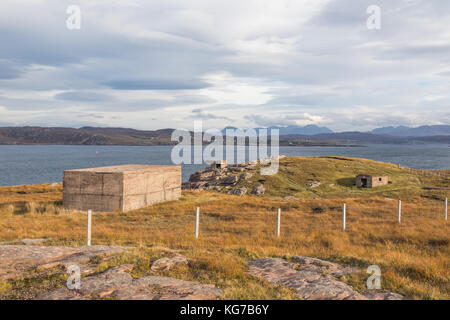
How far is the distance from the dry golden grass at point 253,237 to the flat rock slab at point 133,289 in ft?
1.53

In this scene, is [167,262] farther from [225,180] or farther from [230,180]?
[225,180]

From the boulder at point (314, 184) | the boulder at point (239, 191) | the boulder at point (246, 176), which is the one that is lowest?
the boulder at point (239, 191)

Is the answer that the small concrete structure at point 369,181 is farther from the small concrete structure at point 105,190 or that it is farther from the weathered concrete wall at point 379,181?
the small concrete structure at point 105,190

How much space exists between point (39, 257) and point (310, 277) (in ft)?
20.6

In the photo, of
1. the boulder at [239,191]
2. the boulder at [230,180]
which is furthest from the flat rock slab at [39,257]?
the boulder at [230,180]

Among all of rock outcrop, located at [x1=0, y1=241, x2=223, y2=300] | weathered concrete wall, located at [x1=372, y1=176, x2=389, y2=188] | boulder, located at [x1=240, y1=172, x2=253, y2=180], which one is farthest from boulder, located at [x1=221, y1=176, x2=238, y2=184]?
rock outcrop, located at [x1=0, y1=241, x2=223, y2=300]

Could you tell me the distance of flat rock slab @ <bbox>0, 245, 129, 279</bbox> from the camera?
7.75 meters

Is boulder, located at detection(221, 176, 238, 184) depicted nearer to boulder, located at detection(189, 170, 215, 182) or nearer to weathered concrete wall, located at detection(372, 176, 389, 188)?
boulder, located at detection(189, 170, 215, 182)

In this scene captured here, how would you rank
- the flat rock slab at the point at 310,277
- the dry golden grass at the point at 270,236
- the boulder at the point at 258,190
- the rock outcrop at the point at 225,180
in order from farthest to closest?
1. the rock outcrop at the point at 225,180
2. the boulder at the point at 258,190
3. the dry golden grass at the point at 270,236
4. the flat rock slab at the point at 310,277

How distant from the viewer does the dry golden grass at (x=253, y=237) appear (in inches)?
304

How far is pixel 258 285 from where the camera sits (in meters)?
6.94

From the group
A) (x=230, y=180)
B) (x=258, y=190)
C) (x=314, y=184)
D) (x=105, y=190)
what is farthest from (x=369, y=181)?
(x=105, y=190)
